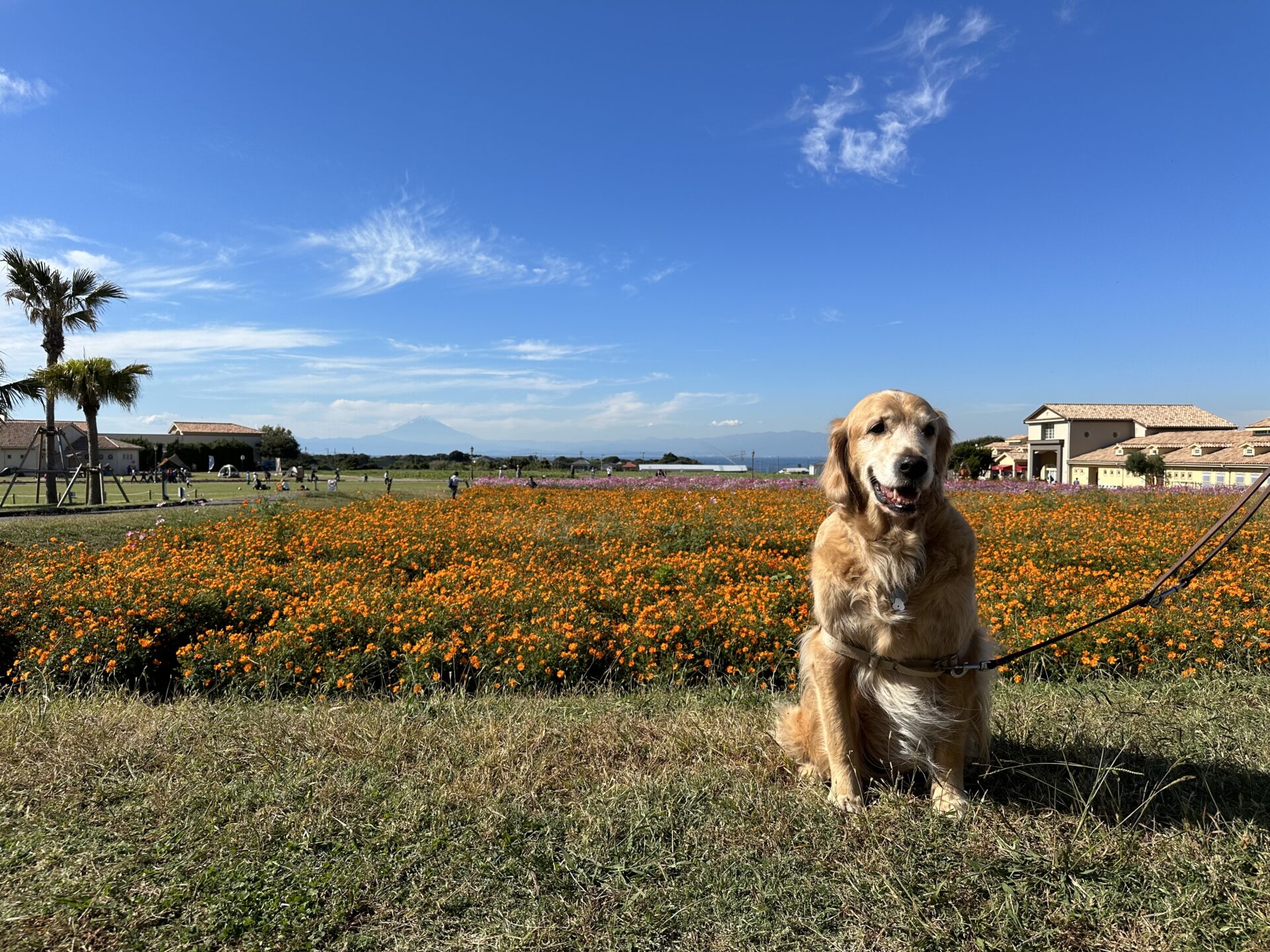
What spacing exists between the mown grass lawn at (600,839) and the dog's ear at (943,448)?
1199mm

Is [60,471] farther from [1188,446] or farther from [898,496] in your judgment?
[1188,446]

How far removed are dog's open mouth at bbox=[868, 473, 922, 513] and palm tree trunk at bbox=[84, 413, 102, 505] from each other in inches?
728

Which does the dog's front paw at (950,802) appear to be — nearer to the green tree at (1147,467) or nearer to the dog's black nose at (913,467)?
the dog's black nose at (913,467)

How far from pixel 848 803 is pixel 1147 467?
4281 cm

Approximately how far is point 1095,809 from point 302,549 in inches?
273

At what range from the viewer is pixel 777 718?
2.94 meters

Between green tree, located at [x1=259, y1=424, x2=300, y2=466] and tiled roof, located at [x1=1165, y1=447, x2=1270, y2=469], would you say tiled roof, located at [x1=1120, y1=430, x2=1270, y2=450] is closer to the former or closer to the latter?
tiled roof, located at [x1=1165, y1=447, x2=1270, y2=469]

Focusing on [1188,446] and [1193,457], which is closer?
[1193,457]

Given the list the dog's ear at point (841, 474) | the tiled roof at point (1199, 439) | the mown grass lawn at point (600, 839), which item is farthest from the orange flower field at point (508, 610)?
the tiled roof at point (1199, 439)

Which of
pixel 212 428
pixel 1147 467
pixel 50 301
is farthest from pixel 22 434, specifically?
pixel 1147 467

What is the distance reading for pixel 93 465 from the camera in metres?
15.5

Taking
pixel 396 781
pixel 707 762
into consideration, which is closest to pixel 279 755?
pixel 396 781

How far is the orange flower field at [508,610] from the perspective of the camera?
4.07m

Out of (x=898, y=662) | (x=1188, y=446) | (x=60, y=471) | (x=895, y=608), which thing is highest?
(x=1188, y=446)
